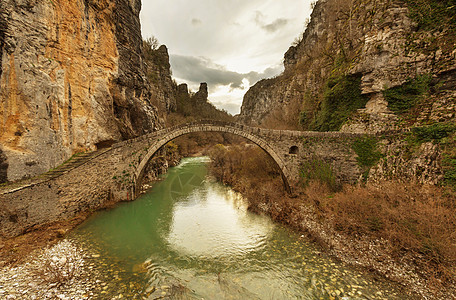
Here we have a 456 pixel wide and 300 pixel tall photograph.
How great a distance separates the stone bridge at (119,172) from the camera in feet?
19.0

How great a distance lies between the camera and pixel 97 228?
7.16 meters

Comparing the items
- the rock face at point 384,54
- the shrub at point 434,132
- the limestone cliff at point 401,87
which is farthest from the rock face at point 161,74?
the shrub at point 434,132

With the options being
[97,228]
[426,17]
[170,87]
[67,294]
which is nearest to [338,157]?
[426,17]

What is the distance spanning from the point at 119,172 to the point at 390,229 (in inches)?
464

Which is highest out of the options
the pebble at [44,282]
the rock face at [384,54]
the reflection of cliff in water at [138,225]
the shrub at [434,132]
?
the rock face at [384,54]

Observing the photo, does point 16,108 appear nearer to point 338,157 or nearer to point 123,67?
point 123,67

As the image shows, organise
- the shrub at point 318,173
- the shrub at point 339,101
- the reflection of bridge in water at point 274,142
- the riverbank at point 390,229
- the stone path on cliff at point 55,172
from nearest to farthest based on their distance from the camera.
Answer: the riverbank at point 390,229 → the stone path on cliff at point 55,172 → the shrub at point 318,173 → the reflection of bridge in water at point 274,142 → the shrub at point 339,101

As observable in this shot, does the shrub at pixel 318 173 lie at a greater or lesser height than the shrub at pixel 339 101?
lesser

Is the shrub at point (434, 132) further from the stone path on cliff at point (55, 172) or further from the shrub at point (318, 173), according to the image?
the stone path on cliff at point (55, 172)

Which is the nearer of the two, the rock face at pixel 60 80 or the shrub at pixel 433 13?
the rock face at pixel 60 80

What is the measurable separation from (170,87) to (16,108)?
3312cm

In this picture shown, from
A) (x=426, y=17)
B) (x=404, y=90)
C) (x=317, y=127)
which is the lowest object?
(x=317, y=127)

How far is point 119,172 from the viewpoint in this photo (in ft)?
31.7

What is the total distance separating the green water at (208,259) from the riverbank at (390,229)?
617mm
